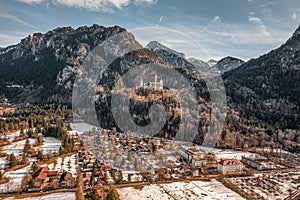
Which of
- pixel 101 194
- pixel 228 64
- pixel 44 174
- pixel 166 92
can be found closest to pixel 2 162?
pixel 44 174

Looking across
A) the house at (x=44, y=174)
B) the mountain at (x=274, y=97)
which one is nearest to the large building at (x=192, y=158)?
the house at (x=44, y=174)

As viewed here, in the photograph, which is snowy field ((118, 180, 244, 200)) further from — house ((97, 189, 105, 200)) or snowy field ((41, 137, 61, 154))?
snowy field ((41, 137, 61, 154))

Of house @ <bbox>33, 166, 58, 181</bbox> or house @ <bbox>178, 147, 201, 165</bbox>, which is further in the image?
house @ <bbox>178, 147, 201, 165</bbox>

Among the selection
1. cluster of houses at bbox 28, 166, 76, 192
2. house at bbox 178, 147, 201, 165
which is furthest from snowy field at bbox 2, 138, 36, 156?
house at bbox 178, 147, 201, 165

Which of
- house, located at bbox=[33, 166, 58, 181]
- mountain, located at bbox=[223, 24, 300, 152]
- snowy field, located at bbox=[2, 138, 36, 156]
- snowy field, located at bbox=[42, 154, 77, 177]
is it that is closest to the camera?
house, located at bbox=[33, 166, 58, 181]

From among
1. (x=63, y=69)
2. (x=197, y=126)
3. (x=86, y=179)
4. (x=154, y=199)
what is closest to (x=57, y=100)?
(x=63, y=69)

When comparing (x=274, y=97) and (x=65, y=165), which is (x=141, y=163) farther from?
(x=274, y=97)

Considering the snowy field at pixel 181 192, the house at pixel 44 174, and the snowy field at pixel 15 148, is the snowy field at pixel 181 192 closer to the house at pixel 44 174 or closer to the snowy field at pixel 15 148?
the house at pixel 44 174

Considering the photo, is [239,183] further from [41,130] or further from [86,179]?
[41,130]
